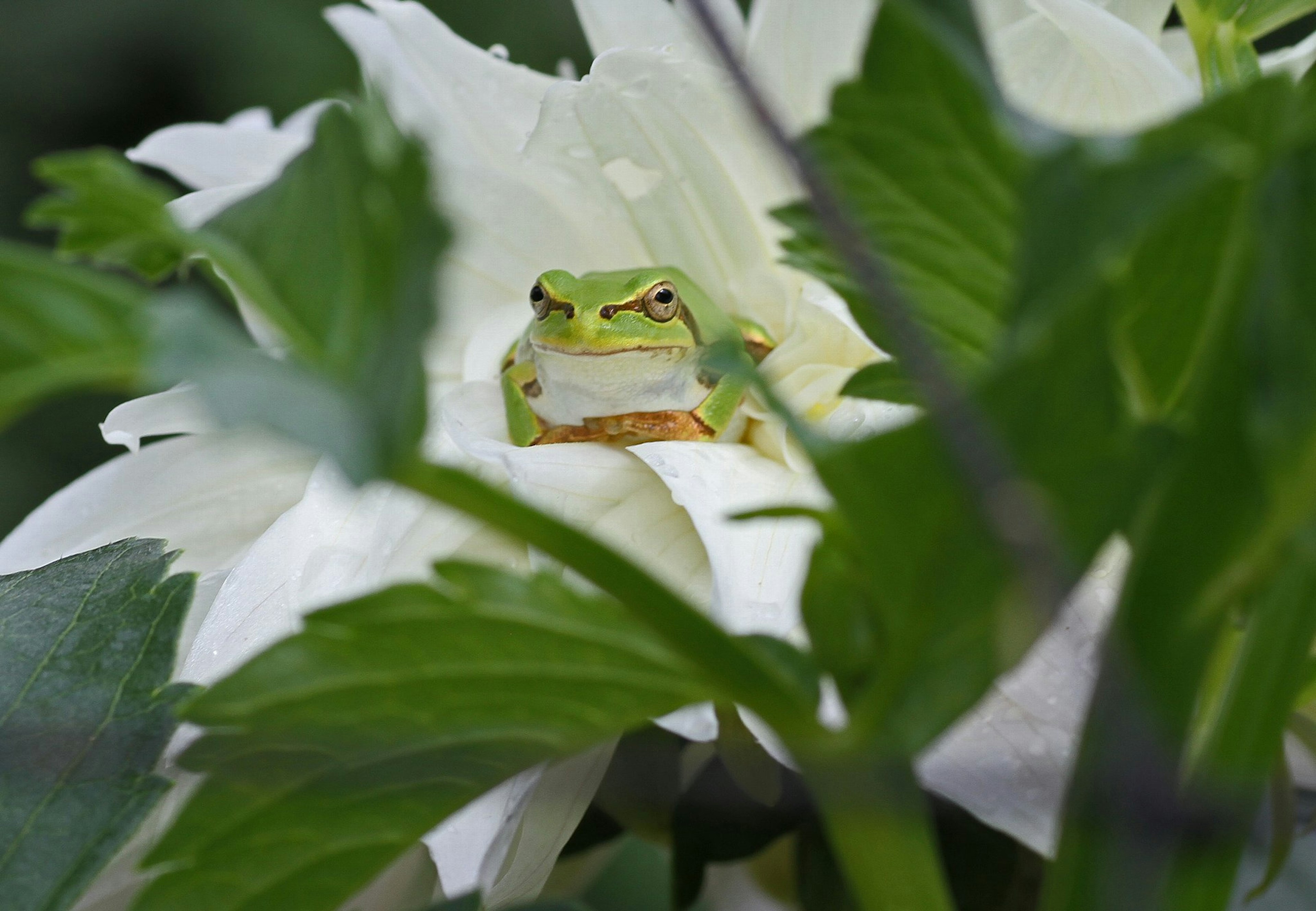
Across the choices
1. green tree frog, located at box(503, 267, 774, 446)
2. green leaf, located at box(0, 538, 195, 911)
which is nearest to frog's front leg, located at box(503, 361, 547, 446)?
green tree frog, located at box(503, 267, 774, 446)

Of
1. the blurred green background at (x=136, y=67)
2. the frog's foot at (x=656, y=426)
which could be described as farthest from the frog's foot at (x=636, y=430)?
the blurred green background at (x=136, y=67)

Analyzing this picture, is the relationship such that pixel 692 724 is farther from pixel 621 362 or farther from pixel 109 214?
pixel 621 362

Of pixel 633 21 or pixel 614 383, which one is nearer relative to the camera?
pixel 633 21

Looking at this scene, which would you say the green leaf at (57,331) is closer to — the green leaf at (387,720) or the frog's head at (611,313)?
the green leaf at (387,720)

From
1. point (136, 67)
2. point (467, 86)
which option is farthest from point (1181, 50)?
point (136, 67)

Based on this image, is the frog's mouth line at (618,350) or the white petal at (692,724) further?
the frog's mouth line at (618,350)
